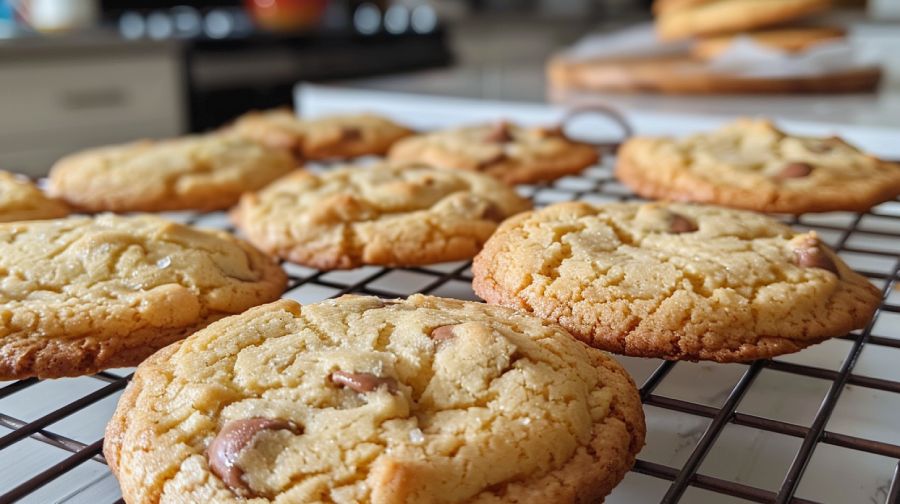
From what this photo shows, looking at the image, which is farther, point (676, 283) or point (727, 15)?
point (727, 15)

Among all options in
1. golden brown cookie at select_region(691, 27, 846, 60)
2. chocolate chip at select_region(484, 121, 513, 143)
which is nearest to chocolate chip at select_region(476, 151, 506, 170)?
chocolate chip at select_region(484, 121, 513, 143)

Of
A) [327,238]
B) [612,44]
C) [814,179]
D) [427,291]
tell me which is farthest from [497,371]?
[612,44]

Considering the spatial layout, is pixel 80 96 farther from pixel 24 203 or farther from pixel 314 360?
pixel 314 360

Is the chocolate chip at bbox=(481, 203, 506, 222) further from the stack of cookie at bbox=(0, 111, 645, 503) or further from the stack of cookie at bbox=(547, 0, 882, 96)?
the stack of cookie at bbox=(547, 0, 882, 96)

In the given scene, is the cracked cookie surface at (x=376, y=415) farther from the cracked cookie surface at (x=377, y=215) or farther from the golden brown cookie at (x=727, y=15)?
the golden brown cookie at (x=727, y=15)

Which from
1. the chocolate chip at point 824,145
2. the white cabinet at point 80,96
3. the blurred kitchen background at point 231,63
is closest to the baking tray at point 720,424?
the chocolate chip at point 824,145

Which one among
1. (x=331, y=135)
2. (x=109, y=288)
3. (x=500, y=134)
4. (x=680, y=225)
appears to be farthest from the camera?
(x=331, y=135)

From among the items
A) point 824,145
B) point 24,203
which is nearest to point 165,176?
point 24,203
